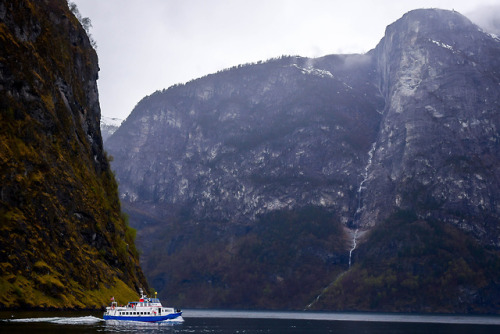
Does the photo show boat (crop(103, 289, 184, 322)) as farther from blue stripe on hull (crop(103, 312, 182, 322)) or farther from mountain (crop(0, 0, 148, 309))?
mountain (crop(0, 0, 148, 309))

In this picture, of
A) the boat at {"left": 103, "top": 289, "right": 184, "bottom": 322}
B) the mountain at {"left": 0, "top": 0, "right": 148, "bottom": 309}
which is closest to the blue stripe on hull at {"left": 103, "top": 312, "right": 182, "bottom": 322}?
the boat at {"left": 103, "top": 289, "right": 184, "bottom": 322}

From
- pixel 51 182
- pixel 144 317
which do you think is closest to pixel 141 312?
pixel 144 317

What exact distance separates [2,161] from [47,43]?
46265 millimetres

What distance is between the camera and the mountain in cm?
11375

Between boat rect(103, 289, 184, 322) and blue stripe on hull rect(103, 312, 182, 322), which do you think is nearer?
blue stripe on hull rect(103, 312, 182, 322)

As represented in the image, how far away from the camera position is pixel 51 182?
430 ft

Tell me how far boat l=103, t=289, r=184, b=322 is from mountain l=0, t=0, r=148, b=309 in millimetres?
3054

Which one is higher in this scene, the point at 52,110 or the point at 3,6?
the point at 3,6

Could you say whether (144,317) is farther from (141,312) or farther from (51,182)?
(51,182)

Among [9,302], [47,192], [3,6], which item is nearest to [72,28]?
[3,6]

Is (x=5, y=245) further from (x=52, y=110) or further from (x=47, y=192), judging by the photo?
(x=52, y=110)

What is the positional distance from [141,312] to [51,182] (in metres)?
41.9

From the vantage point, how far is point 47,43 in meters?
151

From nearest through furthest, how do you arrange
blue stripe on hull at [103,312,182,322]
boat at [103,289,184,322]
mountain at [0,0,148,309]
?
mountain at [0,0,148,309] → blue stripe on hull at [103,312,182,322] → boat at [103,289,184,322]
